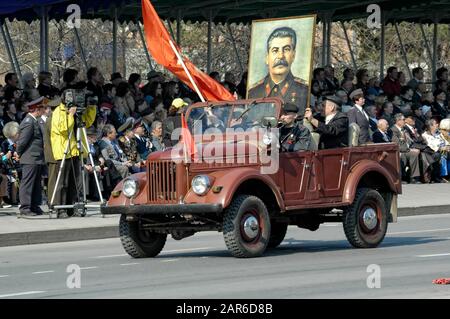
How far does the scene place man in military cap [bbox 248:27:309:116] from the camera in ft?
59.7

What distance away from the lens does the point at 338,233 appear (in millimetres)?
20797

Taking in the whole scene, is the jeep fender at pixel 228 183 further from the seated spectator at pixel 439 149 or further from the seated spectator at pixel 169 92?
the seated spectator at pixel 439 149

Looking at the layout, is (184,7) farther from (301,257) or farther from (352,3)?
(301,257)

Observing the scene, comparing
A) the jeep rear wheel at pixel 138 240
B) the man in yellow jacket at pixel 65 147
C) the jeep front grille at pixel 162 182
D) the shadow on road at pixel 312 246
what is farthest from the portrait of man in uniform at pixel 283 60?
the man in yellow jacket at pixel 65 147

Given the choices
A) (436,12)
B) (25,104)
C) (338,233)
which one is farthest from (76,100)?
(436,12)

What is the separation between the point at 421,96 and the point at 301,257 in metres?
19.0

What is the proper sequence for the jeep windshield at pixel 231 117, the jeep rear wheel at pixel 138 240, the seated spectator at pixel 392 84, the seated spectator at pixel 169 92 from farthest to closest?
the seated spectator at pixel 392 84
the seated spectator at pixel 169 92
the jeep windshield at pixel 231 117
the jeep rear wheel at pixel 138 240

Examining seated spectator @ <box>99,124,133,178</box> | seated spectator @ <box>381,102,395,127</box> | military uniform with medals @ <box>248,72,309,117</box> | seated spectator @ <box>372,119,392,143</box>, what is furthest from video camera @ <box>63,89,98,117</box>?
seated spectator @ <box>381,102,395,127</box>

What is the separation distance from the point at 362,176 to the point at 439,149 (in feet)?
45.2

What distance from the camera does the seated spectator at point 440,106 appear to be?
1334 inches

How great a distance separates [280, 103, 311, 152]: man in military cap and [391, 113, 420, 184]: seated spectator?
13.5 m

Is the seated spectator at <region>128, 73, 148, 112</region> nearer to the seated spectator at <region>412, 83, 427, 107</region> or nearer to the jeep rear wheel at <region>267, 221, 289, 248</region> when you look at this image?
the seated spectator at <region>412, 83, 427, 107</region>

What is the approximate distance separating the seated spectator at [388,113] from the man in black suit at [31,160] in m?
11.3
